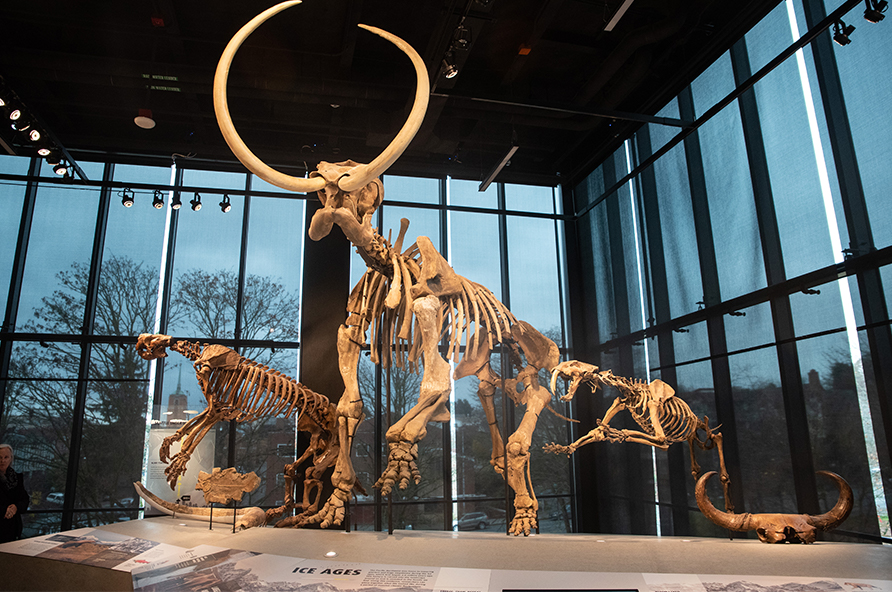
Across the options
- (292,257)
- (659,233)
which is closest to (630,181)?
(659,233)

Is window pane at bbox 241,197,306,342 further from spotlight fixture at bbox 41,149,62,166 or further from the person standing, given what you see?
the person standing

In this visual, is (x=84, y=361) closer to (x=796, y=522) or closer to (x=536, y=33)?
(x=536, y=33)

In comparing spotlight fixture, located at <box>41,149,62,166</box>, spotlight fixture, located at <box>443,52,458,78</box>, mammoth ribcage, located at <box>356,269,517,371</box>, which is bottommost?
mammoth ribcage, located at <box>356,269,517,371</box>

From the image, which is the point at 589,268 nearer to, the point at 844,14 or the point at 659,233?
the point at 659,233

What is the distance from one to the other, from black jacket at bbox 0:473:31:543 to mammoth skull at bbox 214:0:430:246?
3940 mm

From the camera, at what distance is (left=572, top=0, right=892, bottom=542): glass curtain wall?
5.25m

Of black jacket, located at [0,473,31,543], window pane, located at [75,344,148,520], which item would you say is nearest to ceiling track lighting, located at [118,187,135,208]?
window pane, located at [75,344,148,520]

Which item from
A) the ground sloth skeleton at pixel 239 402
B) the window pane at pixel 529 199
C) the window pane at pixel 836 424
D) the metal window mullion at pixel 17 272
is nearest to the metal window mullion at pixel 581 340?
the window pane at pixel 529 199

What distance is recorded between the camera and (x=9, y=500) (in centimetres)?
504

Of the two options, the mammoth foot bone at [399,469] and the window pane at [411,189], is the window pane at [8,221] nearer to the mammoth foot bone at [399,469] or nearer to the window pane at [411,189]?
the window pane at [411,189]

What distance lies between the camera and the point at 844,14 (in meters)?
5.58

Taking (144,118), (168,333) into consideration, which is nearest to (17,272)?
(168,333)

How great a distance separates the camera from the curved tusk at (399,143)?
3.36 meters

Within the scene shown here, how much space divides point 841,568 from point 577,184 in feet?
28.0
